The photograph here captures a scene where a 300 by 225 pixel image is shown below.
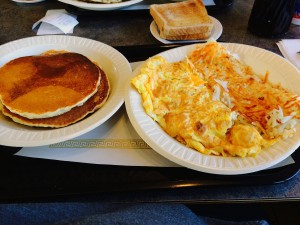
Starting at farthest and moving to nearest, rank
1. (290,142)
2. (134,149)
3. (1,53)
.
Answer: (1,53), (134,149), (290,142)

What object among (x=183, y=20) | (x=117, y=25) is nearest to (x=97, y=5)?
(x=117, y=25)

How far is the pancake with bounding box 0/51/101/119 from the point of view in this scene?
1.03m

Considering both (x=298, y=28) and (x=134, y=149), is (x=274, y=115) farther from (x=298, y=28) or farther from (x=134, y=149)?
(x=298, y=28)

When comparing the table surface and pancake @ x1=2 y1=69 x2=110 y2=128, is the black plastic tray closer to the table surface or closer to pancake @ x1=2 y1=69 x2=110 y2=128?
pancake @ x1=2 y1=69 x2=110 y2=128

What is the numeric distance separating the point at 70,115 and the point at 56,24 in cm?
85

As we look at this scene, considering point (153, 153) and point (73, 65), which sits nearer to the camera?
point (153, 153)

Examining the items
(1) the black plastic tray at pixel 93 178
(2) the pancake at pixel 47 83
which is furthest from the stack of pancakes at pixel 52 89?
(1) the black plastic tray at pixel 93 178

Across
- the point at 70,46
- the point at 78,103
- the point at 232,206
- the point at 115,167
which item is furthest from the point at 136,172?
the point at 70,46

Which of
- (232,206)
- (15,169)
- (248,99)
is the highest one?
(248,99)

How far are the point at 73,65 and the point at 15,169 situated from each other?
18.8 inches

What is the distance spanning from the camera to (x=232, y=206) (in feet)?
3.82

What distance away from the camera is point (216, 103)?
3.37 ft

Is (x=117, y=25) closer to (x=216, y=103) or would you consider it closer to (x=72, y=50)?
(x=72, y=50)

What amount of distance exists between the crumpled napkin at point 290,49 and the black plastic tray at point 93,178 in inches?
26.4
